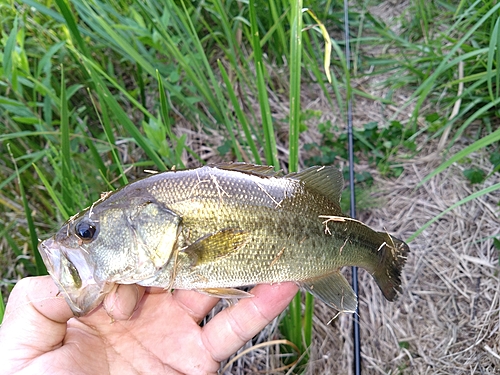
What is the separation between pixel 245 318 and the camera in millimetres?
2051

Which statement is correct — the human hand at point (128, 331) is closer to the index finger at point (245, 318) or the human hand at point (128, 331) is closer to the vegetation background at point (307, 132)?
the index finger at point (245, 318)

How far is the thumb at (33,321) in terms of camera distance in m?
1.73

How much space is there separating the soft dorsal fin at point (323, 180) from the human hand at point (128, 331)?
0.49 m

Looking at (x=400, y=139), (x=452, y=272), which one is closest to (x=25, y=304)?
(x=452, y=272)

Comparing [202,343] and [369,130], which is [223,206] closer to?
[202,343]

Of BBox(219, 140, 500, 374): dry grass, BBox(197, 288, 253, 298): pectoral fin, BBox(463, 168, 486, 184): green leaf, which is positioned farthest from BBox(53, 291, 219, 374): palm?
BBox(463, 168, 486, 184): green leaf

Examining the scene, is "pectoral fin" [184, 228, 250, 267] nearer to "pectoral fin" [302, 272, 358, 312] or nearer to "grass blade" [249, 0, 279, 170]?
"pectoral fin" [302, 272, 358, 312]

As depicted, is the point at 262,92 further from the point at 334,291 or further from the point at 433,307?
the point at 433,307

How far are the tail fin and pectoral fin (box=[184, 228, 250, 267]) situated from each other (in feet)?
2.66

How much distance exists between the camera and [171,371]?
2084 millimetres

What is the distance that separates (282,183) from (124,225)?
0.73 metres

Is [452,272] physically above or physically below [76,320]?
below

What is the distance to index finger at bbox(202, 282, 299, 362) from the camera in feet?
6.67

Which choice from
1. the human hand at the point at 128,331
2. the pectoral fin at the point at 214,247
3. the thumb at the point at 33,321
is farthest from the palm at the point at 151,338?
the pectoral fin at the point at 214,247
